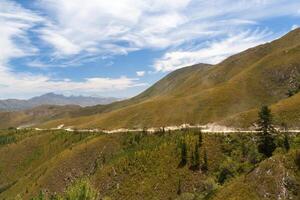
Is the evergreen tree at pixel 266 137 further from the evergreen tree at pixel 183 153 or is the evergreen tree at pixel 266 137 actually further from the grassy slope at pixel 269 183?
the grassy slope at pixel 269 183

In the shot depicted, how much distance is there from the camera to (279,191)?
5684cm

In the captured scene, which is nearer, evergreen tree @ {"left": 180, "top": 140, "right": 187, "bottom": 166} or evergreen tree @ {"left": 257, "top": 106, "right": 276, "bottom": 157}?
evergreen tree @ {"left": 257, "top": 106, "right": 276, "bottom": 157}

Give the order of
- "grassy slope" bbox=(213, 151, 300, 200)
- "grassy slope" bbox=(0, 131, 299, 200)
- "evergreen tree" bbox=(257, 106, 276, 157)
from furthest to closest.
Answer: "evergreen tree" bbox=(257, 106, 276, 157), "grassy slope" bbox=(0, 131, 299, 200), "grassy slope" bbox=(213, 151, 300, 200)

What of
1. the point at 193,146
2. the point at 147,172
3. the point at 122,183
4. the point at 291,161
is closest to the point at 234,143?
the point at 193,146

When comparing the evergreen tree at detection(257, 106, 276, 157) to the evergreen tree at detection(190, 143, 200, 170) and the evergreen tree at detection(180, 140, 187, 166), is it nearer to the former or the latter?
the evergreen tree at detection(190, 143, 200, 170)

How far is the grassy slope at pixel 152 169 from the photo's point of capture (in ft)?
200

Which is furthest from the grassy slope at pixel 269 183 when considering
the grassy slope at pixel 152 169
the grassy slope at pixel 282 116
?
the grassy slope at pixel 282 116

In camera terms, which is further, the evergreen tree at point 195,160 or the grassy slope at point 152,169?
the evergreen tree at point 195,160

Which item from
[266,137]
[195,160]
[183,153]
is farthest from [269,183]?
[183,153]

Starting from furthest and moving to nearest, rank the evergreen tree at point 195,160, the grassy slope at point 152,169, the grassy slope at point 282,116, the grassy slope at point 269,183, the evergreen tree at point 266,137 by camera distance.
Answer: the grassy slope at point 282,116, the evergreen tree at point 195,160, the evergreen tree at point 266,137, the grassy slope at point 152,169, the grassy slope at point 269,183

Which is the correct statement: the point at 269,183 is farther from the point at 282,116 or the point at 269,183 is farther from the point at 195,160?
the point at 282,116

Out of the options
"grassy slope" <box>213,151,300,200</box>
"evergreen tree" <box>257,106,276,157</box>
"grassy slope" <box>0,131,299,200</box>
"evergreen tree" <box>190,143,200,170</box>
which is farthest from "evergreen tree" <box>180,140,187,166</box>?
"grassy slope" <box>213,151,300,200</box>

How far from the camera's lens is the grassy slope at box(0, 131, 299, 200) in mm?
60844

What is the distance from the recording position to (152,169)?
113m
